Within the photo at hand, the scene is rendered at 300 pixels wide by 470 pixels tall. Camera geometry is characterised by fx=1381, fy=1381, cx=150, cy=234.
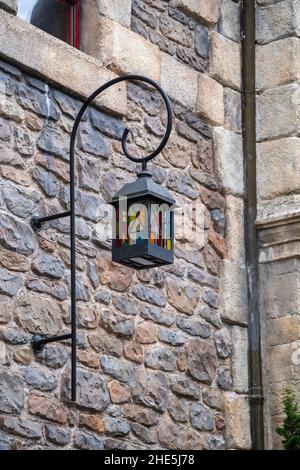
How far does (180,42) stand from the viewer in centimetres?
801

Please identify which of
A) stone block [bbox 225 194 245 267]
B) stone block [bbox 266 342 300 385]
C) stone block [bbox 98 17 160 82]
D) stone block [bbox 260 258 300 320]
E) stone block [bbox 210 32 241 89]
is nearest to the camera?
stone block [bbox 98 17 160 82]

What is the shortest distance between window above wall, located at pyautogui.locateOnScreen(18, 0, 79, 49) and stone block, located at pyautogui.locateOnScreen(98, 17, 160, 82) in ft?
0.58

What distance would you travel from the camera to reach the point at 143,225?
20.4 ft

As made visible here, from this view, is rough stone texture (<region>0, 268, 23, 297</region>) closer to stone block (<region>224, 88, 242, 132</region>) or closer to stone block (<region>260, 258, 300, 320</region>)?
stone block (<region>260, 258, 300, 320</region>)

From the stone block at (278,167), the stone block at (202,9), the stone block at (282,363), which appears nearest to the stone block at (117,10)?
the stone block at (202,9)

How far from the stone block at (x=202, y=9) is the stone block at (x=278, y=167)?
81 cm

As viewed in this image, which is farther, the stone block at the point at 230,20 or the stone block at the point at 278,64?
the stone block at the point at 230,20

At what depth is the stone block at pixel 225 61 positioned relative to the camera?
821 centimetres

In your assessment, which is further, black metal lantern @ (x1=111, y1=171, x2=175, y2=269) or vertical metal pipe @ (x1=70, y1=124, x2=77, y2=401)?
vertical metal pipe @ (x1=70, y1=124, x2=77, y2=401)

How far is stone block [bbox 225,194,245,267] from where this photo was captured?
7973mm

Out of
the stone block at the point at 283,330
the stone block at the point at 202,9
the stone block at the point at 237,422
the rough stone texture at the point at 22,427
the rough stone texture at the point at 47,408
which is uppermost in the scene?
the stone block at the point at 202,9

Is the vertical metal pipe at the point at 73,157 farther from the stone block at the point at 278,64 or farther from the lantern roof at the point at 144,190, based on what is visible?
the stone block at the point at 278,64

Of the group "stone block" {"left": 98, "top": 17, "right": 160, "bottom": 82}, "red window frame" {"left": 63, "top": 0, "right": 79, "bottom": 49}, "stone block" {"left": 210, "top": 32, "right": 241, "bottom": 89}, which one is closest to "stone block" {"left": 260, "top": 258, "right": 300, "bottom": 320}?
"stone block" {"left": 210, "top": 32, "right": 241, "bottom": 89}

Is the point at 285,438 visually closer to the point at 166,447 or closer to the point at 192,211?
the point at 166,447
